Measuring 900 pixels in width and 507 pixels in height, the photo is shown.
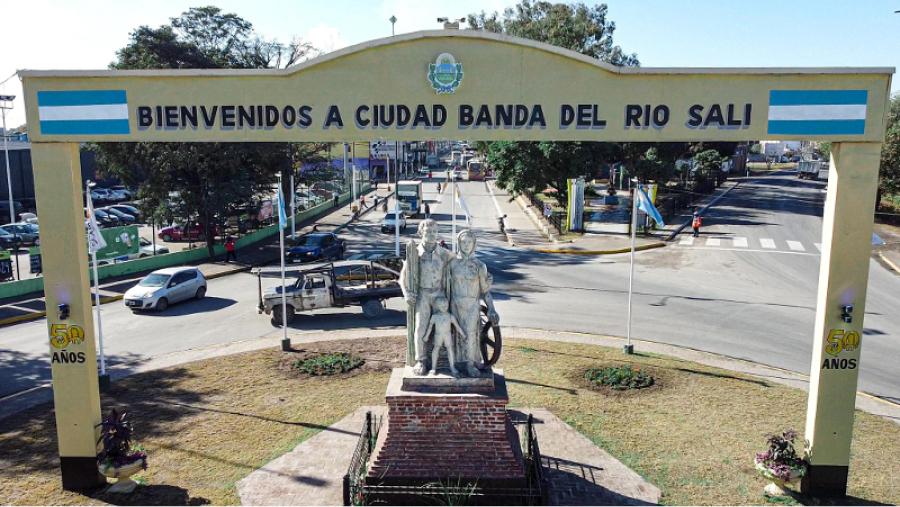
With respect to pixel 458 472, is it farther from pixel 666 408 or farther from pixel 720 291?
pixel 720 291

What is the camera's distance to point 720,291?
75.0ft

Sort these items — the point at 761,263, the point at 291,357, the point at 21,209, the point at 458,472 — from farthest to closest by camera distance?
1. the point at 21,209
2. the point at 761,263
3. the point at 291,357
4. the point at 458,472

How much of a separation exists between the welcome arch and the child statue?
7.83 ft

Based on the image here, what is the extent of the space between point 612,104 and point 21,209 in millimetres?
47105

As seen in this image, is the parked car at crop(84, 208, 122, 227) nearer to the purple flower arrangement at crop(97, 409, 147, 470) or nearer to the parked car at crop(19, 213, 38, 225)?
the parked car at crop(19, 213, 38, 225)

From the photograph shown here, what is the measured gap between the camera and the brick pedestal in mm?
8883

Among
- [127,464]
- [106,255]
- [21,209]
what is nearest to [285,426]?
[127,464]

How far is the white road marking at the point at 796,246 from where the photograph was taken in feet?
100

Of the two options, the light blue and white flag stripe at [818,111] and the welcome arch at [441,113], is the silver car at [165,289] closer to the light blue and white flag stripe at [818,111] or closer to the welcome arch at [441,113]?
the welcome arch at [441,113]

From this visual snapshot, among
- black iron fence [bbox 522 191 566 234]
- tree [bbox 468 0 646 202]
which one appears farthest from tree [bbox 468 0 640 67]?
black iron fence [bbox 522 191 566 234]

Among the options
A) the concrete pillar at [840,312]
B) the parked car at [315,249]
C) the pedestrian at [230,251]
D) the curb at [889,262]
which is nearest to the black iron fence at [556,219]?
the parked car at [315,249]

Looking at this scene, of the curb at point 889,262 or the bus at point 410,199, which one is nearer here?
A: the curb at point 889,262

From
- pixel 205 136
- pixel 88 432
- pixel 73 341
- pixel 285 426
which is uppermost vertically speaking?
pixel 205 136

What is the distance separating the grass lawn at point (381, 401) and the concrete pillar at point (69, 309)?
2.00ft
